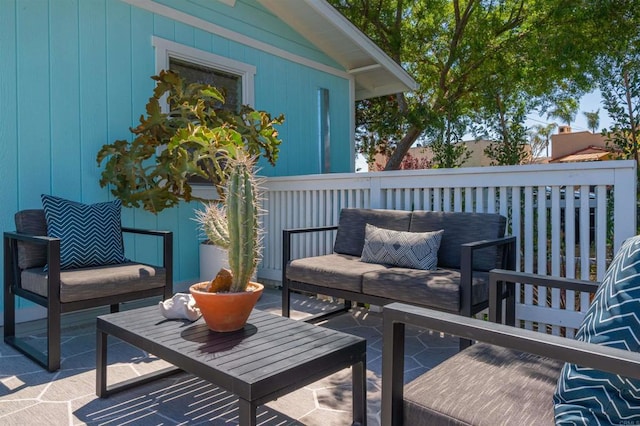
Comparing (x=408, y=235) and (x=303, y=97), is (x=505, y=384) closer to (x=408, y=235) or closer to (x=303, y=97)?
(x=408, y=235)

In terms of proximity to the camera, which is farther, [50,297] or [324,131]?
[324,131]

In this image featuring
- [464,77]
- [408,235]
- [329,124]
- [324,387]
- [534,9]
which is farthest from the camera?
[464,77]

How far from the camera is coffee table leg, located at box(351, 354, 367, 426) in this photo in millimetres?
1952

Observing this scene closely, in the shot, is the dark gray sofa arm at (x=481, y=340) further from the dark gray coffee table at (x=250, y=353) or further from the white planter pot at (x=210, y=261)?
the white planter pot at (x=210, y=261)

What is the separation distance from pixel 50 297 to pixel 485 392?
2.49m

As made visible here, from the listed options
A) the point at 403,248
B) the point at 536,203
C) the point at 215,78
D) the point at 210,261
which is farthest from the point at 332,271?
the point at 215,78

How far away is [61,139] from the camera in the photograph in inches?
154

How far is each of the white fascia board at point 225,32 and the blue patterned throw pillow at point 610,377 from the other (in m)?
4.74

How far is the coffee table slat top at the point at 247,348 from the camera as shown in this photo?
1.59 metres

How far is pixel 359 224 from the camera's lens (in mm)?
3896

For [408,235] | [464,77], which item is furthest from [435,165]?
[408,235]

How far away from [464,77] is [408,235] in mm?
6216

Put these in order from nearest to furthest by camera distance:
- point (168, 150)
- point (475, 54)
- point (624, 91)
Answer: point (168, 150) < point (624, 91) < point (475, 54)

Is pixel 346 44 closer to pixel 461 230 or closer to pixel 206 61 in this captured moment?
pixel 206 61
